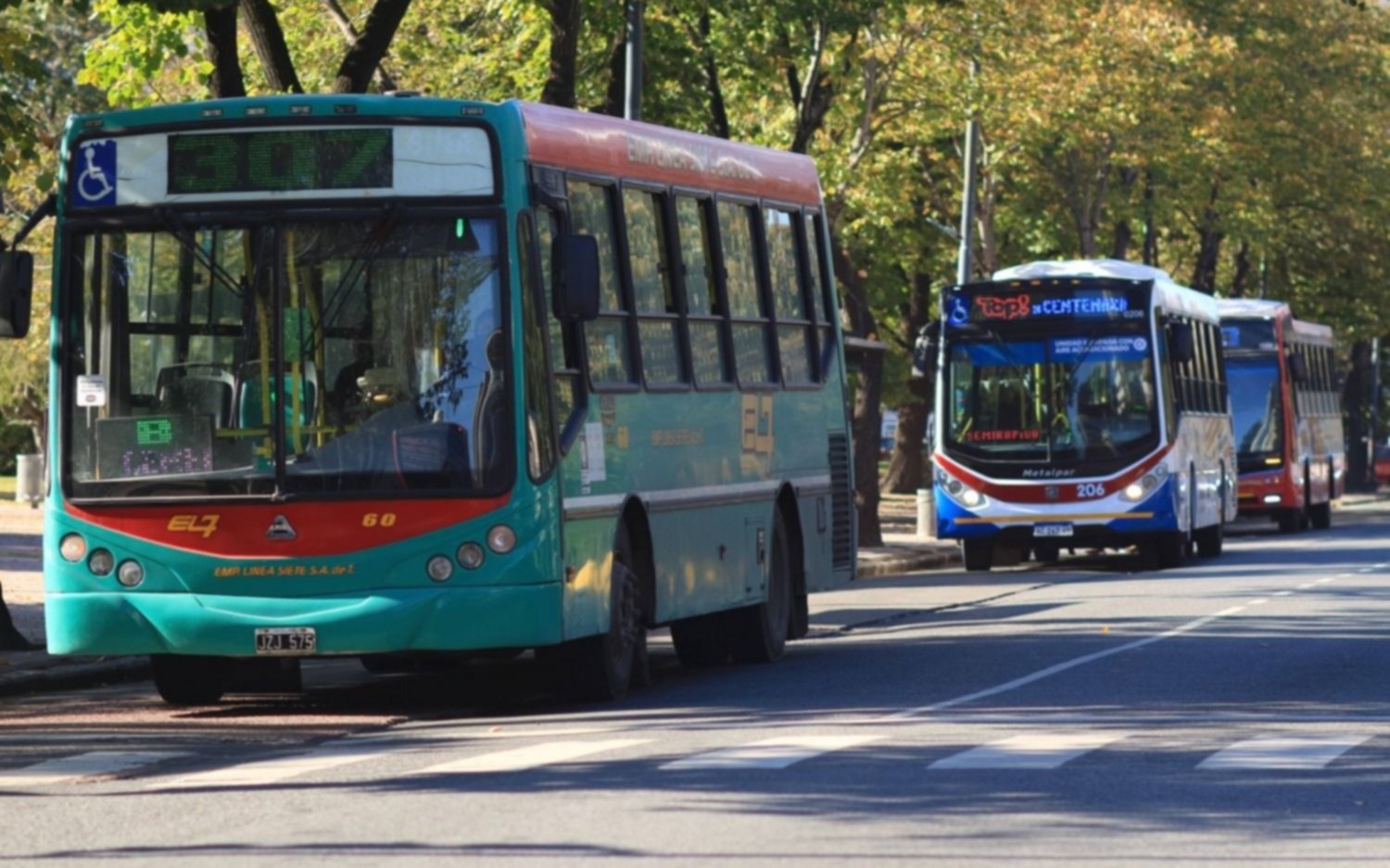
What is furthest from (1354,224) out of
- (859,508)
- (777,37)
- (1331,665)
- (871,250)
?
(1331,665)

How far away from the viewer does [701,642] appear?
19.7 meters

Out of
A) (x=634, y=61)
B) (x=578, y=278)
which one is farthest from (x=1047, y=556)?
(x=578, y=278)

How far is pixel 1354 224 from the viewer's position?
6506 centimetres

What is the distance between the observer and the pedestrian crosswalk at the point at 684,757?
488 inches

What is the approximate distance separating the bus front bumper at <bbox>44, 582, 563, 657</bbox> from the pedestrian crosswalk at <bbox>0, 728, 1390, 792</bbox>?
89cm

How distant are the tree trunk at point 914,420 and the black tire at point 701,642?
32.3 m

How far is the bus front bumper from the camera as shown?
15.0 meters

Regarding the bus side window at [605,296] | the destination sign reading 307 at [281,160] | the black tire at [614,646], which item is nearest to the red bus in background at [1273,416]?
the bus side window at [605,296]

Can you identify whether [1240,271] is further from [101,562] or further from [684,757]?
[684,757]

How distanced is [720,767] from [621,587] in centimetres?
414

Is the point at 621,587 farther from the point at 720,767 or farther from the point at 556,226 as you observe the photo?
the point at 720,767

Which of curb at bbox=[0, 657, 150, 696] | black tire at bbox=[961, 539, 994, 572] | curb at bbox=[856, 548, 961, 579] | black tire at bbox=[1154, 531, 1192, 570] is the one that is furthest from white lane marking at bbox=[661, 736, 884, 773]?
black tire at bbox=[961, 539, 994, 572]

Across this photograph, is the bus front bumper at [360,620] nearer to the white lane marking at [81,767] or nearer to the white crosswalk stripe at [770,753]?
the white lane marking at [81,767]

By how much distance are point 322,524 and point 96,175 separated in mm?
2200
